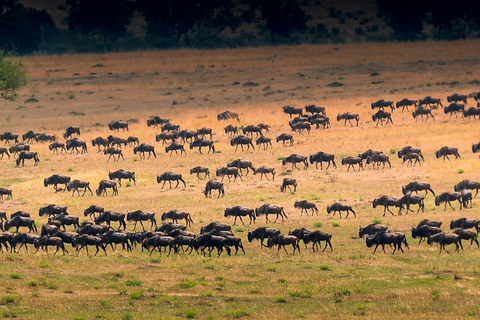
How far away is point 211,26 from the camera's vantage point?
141125 millimetres

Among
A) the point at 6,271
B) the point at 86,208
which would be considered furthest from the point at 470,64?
the point at 6,271

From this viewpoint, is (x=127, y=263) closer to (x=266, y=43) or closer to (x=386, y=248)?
(x=386, y=248)

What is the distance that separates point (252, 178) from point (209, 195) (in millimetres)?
5317

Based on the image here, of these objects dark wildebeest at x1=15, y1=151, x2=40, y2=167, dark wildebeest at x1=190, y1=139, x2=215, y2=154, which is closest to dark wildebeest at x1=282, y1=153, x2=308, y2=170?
dark wildebeest at x1=190, y1=139, x2=215, y2=154

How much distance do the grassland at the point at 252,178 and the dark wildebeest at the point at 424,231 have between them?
0.74 meters

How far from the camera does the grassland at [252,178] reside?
24.5 metres

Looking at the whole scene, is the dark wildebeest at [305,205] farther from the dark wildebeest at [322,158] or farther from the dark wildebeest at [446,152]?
the dark wildebeest at [446,152]

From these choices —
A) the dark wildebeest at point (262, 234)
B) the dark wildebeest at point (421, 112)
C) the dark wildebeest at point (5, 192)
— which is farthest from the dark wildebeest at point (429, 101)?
the dark wildebeest at point (262, 234)

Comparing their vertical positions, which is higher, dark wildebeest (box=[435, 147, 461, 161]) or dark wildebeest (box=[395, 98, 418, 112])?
dark wildebeest (box=[395, 98, 418, 112])

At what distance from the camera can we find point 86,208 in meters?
43.7

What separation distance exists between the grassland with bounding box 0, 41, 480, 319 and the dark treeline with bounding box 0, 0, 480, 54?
15.7 meters

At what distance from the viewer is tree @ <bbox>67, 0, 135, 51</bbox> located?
131250 millimetres

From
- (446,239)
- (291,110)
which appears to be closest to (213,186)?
(446,239)

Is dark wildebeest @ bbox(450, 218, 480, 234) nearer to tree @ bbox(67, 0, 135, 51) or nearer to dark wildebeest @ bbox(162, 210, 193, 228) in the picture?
dark wildebeest @ bbox(162, 210, 193, 228)
